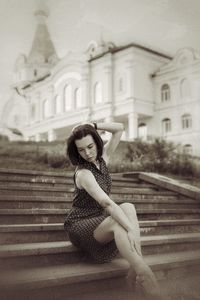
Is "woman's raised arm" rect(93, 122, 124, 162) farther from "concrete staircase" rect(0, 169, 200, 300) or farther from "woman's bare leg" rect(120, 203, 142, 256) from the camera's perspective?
"concrete staircase" rect(0, 169, 200, 300)

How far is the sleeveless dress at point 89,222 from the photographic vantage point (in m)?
2.30

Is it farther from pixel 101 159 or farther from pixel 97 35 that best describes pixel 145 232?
pixel 97 35

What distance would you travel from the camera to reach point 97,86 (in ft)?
36.2

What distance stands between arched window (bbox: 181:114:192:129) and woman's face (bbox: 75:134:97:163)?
29.7ft

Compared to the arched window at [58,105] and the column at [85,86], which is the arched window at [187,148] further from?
the arched window at [58,105]

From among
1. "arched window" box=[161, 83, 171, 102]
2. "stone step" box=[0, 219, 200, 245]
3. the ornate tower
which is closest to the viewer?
"stone step" box=[0, 219, 200, 245]

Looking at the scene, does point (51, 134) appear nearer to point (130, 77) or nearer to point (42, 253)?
point (130, 77)

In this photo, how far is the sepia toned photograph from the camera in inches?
88.7

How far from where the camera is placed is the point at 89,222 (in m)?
2.30

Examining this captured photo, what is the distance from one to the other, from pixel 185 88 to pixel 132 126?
200 cm

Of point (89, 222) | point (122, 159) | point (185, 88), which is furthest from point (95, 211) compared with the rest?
point (185, 88)

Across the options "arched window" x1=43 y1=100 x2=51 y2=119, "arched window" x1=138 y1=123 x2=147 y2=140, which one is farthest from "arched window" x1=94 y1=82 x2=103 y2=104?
"arched window" x1=138 y1=123 x2=147 y2=140

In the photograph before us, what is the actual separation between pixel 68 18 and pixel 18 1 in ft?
2.85

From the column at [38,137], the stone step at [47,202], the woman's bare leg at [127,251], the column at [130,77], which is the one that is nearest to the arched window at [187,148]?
the column at [130,77]
